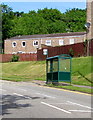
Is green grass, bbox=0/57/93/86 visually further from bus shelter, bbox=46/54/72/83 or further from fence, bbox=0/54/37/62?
fence, bbox=0/54/37/62

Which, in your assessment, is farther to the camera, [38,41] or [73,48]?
[38,41]

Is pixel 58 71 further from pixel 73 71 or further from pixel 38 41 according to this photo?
pixel 38 41

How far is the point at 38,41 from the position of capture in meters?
71.6

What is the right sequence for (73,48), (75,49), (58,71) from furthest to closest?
(73,48), (75,49), (58,71)

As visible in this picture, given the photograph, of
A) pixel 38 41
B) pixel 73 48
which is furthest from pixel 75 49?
pixel 38 41

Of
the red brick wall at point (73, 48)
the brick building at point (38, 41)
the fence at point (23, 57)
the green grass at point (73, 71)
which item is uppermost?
the brick building at point (38, 41)

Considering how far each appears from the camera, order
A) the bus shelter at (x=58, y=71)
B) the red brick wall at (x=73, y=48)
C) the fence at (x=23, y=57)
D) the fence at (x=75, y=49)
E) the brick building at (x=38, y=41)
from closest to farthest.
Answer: the bus shelter at (x=58, y=71) < the fence at (x=75, y=49) < the red brick wall at (x=73, y=48) < the fence at (x=23, y=57) < the brick building at (x=38, y=41)

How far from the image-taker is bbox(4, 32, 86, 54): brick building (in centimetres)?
6718

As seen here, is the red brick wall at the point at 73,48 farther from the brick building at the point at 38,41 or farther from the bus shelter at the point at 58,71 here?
the brick building at the point at 38,41

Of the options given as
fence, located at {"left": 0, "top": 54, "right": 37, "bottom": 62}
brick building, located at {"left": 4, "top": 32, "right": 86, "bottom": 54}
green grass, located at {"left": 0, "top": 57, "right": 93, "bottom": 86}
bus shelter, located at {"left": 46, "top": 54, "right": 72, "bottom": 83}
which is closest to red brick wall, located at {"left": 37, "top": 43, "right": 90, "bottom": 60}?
green grass, located at {"left": 0, "top": 57, "right": 93, "bottom": 86}

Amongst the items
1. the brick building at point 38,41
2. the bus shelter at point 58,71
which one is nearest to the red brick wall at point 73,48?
the bus shelter at point 58,71

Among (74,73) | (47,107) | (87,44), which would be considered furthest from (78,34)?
(47,107)

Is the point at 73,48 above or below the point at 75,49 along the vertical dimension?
above

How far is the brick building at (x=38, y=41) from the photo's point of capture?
220 feet
